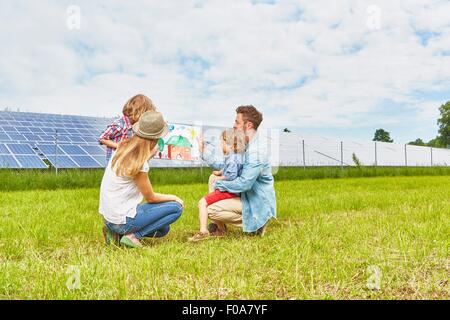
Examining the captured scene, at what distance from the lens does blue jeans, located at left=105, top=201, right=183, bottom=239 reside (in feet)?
12.8

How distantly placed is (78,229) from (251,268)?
2.49 metres

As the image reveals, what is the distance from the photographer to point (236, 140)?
4.42 m

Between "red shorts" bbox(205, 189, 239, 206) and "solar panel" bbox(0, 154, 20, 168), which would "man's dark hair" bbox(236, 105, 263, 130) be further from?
"solar panel" bbox(0, 154, 20, 168)

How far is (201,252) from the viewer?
3508 millimetres

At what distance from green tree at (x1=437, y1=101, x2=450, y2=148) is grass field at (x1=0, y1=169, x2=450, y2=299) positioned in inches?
2803

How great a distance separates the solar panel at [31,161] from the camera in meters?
13.6

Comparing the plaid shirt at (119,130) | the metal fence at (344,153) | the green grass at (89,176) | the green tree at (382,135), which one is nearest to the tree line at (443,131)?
the green tree at (382,135)

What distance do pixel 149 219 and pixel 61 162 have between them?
11.2 m

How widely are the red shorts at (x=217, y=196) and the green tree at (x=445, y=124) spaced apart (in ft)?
236

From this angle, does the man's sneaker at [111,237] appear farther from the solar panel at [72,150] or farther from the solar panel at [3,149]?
the solar panel at [72,150]

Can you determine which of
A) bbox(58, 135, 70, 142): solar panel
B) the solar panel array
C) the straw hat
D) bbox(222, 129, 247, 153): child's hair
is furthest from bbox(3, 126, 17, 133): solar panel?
the straw hat

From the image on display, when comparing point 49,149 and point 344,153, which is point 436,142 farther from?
point 49,149

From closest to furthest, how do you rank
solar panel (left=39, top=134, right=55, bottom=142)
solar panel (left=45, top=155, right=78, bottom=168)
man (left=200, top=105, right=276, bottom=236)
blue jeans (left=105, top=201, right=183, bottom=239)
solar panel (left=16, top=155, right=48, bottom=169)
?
blue jeans (left=105, top=201, right=183, bottom=239)
man (left=200, top=105, right=276, bottom=236)
solar panel (left=16, top=155, right=48, bottom=169)
solar panel (left=45, top=155, right=78, bottom=168)
solar panel (left=39, top=134, right=55, bottom=142)
